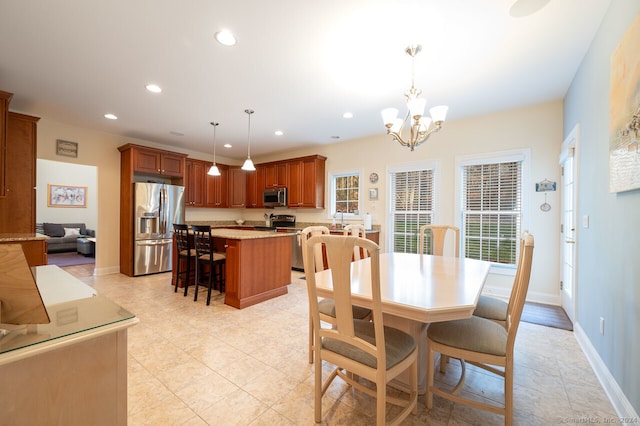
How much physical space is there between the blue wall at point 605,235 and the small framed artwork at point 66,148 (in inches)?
259

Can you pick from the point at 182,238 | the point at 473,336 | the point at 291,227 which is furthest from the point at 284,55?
the point at 291,227

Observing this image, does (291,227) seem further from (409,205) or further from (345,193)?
(409,205)

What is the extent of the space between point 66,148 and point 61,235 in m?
4.24

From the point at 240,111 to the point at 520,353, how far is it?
4.19 m

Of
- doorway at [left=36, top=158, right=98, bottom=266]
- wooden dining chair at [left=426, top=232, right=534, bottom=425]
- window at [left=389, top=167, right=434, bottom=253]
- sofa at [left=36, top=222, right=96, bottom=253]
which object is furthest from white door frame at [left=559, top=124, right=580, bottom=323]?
sofa at [left=36, top=222, right=96, bottom=253]

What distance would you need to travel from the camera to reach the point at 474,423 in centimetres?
155

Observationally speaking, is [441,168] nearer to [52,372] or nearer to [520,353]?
[520,353]

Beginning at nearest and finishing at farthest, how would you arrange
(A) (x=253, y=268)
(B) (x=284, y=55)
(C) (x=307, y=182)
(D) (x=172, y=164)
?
(B) (x=284, y=55)
(A) (x=253, y=268)
(D) (x=172, y=164)
(C) (x=307, y=182)

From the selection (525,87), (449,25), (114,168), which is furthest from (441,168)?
(114,168)

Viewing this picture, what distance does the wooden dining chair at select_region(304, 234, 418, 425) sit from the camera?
1.28m

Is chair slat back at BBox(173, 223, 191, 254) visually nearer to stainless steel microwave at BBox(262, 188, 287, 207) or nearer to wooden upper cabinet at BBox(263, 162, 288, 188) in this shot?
stainless steel microwave at BBox(262, 188, 287, 207)

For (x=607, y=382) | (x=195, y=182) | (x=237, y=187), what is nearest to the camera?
(x=607, y=382)

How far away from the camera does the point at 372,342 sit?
4.75 ft

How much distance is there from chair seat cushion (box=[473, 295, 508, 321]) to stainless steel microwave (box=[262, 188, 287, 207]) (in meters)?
4.53
